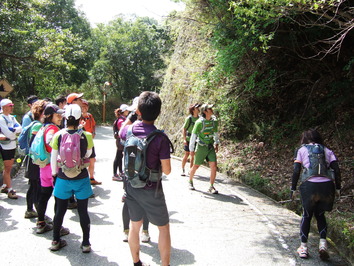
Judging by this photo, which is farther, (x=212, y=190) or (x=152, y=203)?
(x=212, y=190)

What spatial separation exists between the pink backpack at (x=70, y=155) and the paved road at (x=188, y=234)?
1130 millimetres

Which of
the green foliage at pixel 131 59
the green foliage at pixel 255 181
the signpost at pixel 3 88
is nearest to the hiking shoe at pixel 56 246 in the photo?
the green foliage at pixel 255 181

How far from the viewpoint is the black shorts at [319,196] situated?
413 centimetres

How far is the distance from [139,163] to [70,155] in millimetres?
1096

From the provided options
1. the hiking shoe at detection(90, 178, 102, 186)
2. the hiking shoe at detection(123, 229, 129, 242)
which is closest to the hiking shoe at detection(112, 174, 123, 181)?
the hiking shoe at detection(90, 178, 102, 186)

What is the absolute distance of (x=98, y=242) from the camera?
4.34 metres

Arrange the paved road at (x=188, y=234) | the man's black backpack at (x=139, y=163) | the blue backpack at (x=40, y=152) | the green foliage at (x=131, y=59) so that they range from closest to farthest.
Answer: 1. the man's black backpack at (x=139, y=163)
2. the paved road at (x=188, y=234)
3. the blue backpack at (x=40, y=152)
4. the green foliage at (x=131, y=59)

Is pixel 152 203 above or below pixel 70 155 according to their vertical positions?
below

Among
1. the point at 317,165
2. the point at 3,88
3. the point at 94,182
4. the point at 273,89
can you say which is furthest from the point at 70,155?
the point at 273,89

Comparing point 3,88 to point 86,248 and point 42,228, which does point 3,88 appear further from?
point 86,248

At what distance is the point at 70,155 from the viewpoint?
380 cm

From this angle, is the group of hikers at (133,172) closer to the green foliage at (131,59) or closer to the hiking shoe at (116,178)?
the hiking shoe at (116,178)

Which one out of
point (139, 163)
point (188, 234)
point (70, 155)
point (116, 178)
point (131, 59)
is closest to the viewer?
point (139, 163)

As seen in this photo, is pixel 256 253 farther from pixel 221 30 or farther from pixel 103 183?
pixel 221 30
